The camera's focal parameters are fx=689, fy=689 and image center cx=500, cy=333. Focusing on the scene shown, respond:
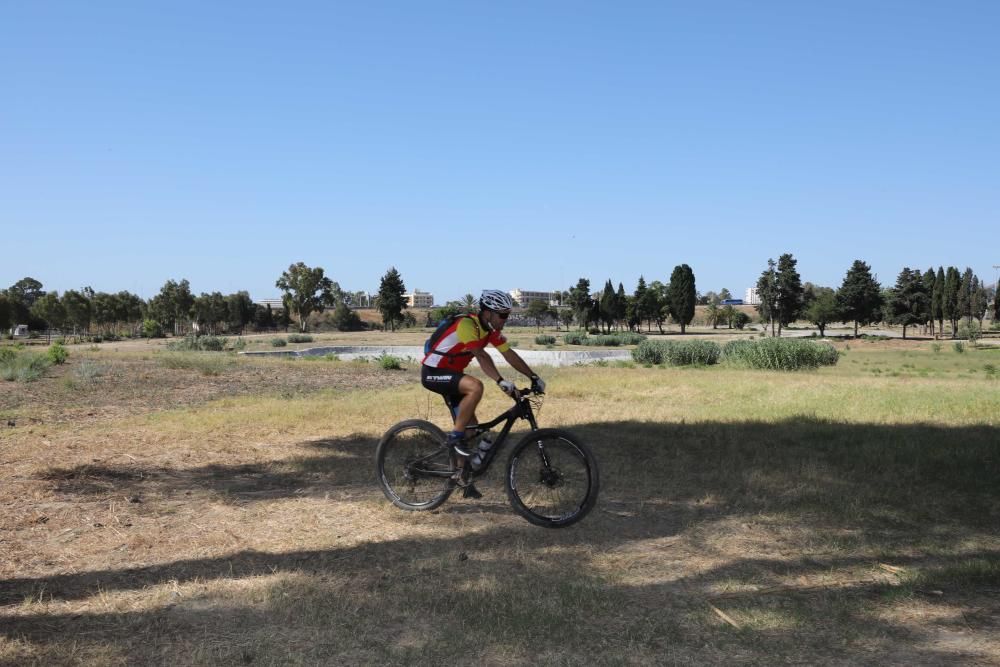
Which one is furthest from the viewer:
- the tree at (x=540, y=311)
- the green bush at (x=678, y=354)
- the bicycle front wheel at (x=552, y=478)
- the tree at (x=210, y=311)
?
the tree at (x=540, y=311)

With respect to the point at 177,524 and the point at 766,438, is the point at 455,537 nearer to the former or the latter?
the point at 177,524

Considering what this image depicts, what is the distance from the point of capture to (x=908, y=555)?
577 centimetres

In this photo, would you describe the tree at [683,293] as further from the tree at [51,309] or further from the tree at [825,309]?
the tree at [51,309]

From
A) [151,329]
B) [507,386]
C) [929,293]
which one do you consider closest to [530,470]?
[507,386]

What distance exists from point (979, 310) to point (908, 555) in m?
129

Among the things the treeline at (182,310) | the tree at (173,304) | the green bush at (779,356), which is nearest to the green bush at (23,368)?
the green bush at (779,356)

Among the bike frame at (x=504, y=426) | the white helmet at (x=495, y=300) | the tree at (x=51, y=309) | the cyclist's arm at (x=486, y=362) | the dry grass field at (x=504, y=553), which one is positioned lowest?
the dry grass field at (x=504, y=553)

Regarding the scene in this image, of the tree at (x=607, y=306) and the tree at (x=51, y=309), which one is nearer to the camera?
the tree at (x=51, y=309)

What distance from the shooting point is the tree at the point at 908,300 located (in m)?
89.1

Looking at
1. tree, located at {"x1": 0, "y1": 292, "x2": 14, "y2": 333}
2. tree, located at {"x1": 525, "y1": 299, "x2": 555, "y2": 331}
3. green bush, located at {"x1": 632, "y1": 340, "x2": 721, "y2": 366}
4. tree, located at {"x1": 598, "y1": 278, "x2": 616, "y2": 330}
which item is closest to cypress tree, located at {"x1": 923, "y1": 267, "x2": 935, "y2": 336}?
tree, located at {"x1": 598, "y1": 278, "x2": 616, "y2": 330}

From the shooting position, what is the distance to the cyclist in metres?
6.54

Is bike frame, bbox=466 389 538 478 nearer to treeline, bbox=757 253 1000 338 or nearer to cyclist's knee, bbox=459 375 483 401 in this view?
cyclist's knee, bbox=459 375 483 401

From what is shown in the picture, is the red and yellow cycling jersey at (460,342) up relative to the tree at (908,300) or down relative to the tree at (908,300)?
down

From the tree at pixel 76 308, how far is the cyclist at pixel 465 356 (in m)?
95.0
